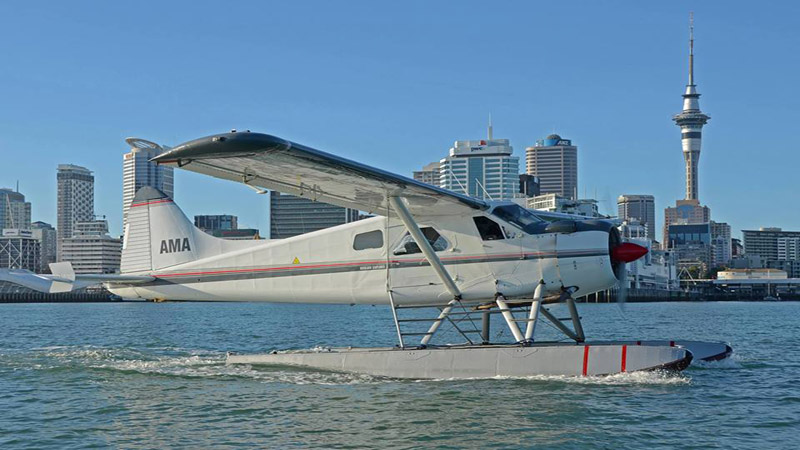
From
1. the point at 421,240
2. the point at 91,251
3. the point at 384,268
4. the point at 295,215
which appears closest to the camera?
the point at 421,240

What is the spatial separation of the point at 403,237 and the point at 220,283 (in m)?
3.67

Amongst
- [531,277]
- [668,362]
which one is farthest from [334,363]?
[668,362]

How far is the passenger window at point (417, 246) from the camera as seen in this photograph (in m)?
13.7

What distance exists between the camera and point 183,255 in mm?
15742

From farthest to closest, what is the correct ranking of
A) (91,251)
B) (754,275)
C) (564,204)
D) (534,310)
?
(91,251) → (754,275) → (564,204) → (534,310)

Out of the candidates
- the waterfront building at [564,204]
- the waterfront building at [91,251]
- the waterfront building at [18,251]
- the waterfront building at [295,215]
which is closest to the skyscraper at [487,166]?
the waterfront building at [295,215]

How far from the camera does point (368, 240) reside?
14.1 m

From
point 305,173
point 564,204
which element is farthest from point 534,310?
point 564,204

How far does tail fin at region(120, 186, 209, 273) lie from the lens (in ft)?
51.8

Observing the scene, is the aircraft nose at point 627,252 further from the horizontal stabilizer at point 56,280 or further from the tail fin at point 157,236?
the horizontal stabilizer at point 56,280

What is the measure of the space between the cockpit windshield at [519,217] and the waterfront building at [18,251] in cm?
17797

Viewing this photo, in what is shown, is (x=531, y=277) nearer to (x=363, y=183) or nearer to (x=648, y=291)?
(x=363, y=183)

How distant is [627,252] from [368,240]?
4253 millimetres

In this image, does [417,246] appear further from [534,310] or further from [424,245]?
[534,310]
